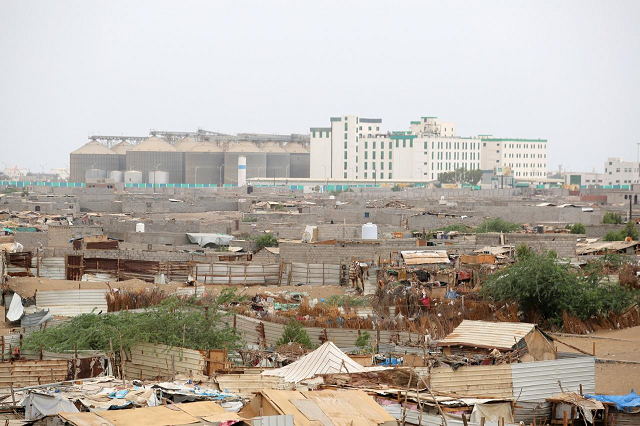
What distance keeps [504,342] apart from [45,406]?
20.1ft

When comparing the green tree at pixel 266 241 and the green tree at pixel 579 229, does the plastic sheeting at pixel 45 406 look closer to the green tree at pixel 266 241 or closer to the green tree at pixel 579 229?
the green tree at pixel 266 241

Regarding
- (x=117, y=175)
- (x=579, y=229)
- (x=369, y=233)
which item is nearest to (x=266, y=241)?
(x=369, y=233)

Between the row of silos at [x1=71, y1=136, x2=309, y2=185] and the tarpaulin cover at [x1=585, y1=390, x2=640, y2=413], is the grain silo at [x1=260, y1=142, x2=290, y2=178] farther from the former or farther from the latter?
the tarpaulin cover at [x1=585, y1=390, x2=640, y2=413]

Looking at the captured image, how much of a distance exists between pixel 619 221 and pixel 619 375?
76.5 feet

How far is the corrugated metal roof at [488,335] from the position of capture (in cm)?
1261

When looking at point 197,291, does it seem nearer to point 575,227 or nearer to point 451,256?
point 451,256

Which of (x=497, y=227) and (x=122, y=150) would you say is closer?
(x=497, y=227)

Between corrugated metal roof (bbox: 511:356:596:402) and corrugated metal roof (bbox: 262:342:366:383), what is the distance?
166 centimetres

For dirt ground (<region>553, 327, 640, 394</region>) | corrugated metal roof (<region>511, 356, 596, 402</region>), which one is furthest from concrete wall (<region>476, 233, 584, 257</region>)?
corrugated metal roof (<region>511, 356, 596, 402</region>)

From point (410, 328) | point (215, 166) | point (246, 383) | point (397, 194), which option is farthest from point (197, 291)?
point (215, 166)

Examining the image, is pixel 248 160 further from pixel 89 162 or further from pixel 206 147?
pixel 89 162

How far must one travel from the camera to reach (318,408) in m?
8.71

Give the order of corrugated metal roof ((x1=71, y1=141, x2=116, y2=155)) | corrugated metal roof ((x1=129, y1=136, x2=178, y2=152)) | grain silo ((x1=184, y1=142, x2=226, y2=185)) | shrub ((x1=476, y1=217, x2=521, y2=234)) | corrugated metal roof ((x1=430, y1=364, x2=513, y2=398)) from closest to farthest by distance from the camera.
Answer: corrugated metal roof ((x1=430, y1=364, x2=513, y2=398))
shrub ((x1=476, y1=217, x2=521, y2=234))
grain silo ((x1=184, y1=142, x2=226, y2=185))
corrugated metal roof ((x1=129, y1=136, x2=178, y2=152))
corrugated metal roof ((x1=71, y1=141, x2=116, y2=155))

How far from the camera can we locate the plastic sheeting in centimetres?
851
